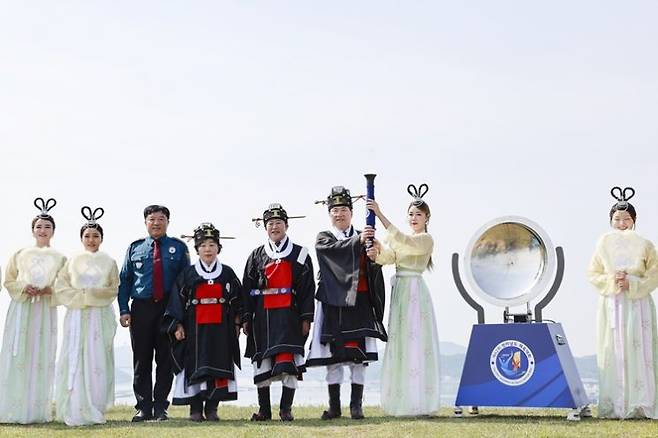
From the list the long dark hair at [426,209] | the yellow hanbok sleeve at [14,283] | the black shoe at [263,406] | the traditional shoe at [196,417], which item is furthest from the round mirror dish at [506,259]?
the yellow hanbok sleeve at [14,283]

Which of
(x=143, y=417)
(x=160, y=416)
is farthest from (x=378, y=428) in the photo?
(x=143, y=417)

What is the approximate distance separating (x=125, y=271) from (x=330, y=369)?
6.51 ft

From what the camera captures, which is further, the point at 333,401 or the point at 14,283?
the point at 14,283

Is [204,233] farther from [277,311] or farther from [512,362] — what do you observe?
[512,362]

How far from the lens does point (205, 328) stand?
296 inches

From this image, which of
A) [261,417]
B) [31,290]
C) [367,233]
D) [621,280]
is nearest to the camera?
[367,233]

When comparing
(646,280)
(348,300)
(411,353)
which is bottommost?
(411,353)

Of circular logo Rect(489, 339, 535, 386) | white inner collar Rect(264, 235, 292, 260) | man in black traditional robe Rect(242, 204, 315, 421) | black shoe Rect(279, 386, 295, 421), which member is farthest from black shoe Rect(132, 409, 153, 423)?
circular logo Rect(489, 339, 535, 386)

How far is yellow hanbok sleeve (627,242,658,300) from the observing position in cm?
752

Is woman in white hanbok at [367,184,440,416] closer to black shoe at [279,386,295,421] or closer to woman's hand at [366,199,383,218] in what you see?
woman's hand at [366,199,383,218]

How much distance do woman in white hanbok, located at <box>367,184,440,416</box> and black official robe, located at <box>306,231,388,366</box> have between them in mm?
132

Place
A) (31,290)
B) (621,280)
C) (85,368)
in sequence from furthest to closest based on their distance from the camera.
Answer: (31,290), (85,368), (621,280)

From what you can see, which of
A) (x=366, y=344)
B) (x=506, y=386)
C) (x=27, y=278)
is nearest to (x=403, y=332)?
(x=366, y=344)

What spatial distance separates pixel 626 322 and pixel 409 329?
5.91 feet
